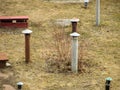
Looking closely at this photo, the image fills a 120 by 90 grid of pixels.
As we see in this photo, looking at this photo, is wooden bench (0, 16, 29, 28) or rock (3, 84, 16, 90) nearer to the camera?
rock (3, 84, 16, 90)

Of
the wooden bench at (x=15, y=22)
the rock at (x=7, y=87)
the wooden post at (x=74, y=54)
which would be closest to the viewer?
the rock at (x=7, y=87)

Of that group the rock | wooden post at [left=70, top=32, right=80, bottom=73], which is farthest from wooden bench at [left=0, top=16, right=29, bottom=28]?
the rock

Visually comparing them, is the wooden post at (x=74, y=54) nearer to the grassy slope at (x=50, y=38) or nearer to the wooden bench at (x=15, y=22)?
the grassy slope at (x=50, y=38)

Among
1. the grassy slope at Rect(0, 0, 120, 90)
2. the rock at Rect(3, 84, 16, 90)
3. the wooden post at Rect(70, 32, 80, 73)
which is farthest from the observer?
the wooden post at Rect(70, 32, 80, 73)

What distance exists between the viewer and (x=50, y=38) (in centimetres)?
947

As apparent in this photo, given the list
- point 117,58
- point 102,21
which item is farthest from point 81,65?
point 102,21

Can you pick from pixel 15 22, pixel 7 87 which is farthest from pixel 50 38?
pixel 7 87

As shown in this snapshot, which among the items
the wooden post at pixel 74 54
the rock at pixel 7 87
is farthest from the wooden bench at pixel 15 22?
the rock at pixel 7 87

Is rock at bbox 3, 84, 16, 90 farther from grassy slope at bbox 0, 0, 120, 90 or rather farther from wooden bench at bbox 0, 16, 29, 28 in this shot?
wooden bench at bbox 0, 16, 29, 28

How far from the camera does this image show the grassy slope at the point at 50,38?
23.2 feet

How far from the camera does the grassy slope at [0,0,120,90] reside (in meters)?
7.09

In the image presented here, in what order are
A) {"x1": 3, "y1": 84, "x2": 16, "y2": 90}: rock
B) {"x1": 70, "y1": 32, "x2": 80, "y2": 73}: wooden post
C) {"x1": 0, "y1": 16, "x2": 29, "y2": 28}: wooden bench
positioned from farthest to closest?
{"x1": 0, "y1": 16, "x2": 29, "y2": 28}: wooden bench < {"x1": 70, "y1": 32, "x2": 80, "y2": 73}: wooden post < {"x1": 3, "y1": 84, "x2": 16, "y2": 90}: rock

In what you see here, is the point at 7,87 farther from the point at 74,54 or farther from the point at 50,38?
the point at 50,38

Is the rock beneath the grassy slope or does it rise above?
beneath
